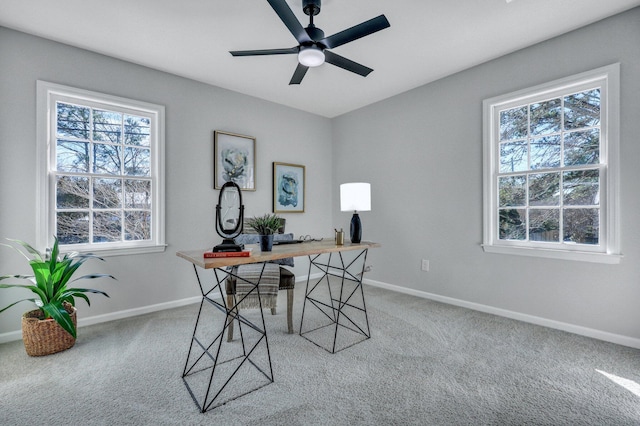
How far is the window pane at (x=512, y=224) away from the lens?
301 cm

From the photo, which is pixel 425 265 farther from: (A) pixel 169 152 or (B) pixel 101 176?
(B) pixel 101 176

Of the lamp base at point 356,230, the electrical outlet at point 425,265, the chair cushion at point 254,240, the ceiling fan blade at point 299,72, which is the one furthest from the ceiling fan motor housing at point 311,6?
the electrical outlet at point 425,265

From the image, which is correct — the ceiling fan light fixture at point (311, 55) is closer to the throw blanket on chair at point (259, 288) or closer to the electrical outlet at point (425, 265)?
the throw blanket on chair at point (259, 288)

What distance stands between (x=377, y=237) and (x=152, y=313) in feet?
9.44

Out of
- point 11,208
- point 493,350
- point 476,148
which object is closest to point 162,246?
point 11,208

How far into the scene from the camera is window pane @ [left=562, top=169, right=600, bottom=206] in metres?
2.57

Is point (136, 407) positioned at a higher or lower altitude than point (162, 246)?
lower

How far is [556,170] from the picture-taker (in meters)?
2.77

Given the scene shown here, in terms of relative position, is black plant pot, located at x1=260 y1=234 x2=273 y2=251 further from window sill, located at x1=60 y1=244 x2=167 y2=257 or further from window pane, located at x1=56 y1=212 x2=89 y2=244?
window pane, located at x1=56 y1=212 x2=89 y2=244

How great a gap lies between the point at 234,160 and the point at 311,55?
2034mm

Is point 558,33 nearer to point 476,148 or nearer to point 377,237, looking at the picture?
point 476,148

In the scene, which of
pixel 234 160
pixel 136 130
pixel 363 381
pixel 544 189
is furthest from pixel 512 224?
pixel 136 130

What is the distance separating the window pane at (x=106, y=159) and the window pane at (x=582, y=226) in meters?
4.29

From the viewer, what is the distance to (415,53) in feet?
9.79
